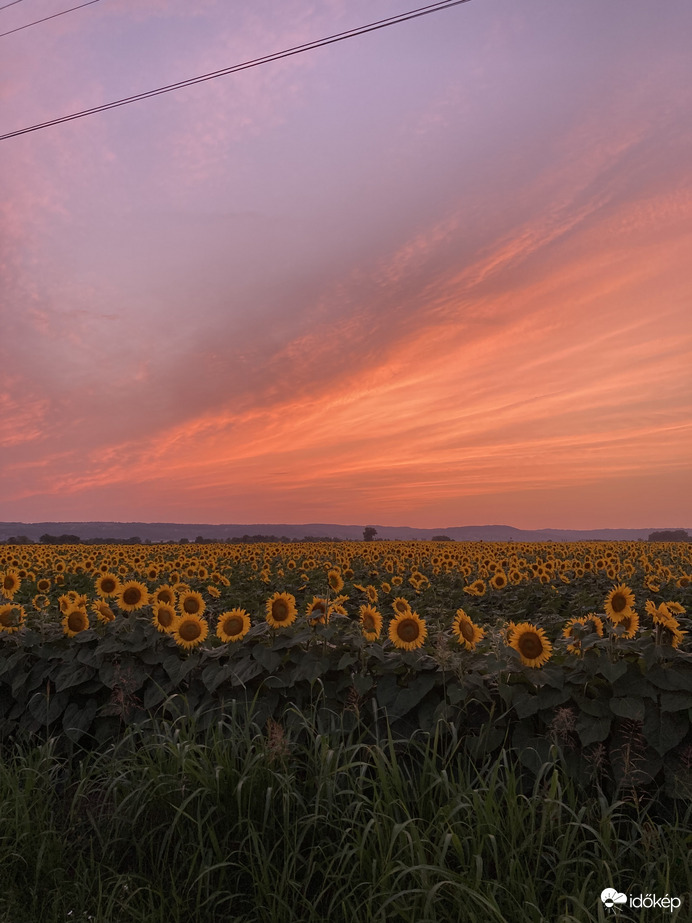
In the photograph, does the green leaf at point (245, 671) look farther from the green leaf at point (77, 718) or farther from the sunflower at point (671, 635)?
the sunflower at point (671, 635)

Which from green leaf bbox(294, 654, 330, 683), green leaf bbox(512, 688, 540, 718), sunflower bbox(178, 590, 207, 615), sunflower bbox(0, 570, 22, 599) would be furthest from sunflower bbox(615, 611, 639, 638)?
sunflower bbox(0, 570, 22, 599)

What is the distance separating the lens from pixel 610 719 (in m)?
3.97

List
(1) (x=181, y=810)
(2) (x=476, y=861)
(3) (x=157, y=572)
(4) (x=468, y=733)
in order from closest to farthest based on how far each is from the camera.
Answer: (2) (x=476, y=861) < (1) (x=181, y=810) < (4) (x=468, y=733) < (3) (x=157, y=572)

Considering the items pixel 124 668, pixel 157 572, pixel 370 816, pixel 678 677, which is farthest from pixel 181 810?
pixel 157 572

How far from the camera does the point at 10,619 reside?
642cm

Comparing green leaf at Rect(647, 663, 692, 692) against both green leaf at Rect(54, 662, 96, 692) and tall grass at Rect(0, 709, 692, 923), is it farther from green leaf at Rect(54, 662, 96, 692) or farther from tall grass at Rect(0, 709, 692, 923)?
green leaf at Rect(54, 662, 96, 692)

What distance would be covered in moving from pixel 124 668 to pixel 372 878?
289cm

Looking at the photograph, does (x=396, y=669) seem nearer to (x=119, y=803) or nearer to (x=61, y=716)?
(x=119, y=803)

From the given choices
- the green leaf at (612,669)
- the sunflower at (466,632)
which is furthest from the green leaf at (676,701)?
the sunflower at (466,632)

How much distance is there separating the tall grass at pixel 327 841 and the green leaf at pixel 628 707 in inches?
18.5

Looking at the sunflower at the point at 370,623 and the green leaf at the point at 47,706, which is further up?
the sunflower at the point at 370,623

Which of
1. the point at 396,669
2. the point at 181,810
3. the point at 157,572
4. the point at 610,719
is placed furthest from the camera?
the point at 157,572

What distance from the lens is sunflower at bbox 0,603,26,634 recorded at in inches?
249

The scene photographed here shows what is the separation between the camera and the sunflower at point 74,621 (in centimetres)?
601
